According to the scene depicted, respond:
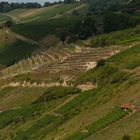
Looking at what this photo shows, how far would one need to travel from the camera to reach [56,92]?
7456 centimetres

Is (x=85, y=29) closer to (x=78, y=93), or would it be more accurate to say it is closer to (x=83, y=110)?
(x=78, y=93)

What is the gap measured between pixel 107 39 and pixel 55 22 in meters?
65.2

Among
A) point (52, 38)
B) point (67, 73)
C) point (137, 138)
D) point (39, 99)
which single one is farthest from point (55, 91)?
point (52, 38)

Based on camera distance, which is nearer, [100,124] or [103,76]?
[100,124]

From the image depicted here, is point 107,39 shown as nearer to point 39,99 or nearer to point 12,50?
point 39,99

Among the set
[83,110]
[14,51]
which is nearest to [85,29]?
[14,51]

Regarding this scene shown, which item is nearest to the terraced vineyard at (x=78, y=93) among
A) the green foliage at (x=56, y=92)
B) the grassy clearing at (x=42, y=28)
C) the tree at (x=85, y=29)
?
the green foliage at (x=56, y=92)

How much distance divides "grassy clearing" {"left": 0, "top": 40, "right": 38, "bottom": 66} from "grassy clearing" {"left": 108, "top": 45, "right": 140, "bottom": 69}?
52589 mm

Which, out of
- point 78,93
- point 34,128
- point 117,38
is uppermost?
point 117,38

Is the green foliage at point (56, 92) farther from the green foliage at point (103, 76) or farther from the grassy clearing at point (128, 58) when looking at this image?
the grassy clearing at point (128, 58)

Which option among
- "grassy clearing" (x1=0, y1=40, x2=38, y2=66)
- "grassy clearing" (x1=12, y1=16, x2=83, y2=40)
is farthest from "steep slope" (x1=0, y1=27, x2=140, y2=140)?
"grassy clearing" (x1=12, y1=16, x2=83, y2=40)

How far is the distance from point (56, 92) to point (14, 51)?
7329 cm

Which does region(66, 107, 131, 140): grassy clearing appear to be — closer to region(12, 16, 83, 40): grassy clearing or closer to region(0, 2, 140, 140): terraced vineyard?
region(0, 2, 140, 140): terraced vineyard

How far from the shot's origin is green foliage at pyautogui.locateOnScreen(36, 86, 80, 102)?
2842 inches
